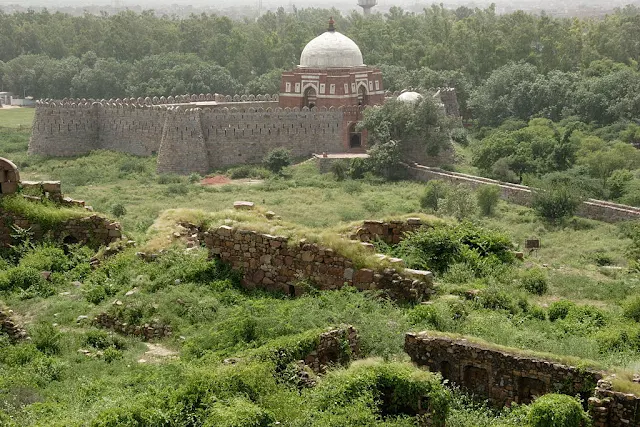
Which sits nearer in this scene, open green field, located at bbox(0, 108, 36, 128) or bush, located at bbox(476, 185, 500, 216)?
bush, located at bbox(476, 185, 500, 216)

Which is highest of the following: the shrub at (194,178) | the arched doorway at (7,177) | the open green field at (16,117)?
the arched doorway at (7,177)

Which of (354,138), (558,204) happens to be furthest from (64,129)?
(558,204)

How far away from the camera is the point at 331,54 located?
44.8m

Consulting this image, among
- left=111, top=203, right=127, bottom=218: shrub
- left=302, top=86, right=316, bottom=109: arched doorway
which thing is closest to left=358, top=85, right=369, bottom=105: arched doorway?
left=302, top=86, right=316, bottom=109: arched doorway

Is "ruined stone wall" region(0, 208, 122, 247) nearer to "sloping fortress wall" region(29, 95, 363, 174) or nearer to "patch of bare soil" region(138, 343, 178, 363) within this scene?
"patch of bare soil" region(138, 343, 178, 363)

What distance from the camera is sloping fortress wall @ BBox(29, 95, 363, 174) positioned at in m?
40.0

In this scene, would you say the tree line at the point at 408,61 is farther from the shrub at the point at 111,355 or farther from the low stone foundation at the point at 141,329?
the shrub at the point at 111,355

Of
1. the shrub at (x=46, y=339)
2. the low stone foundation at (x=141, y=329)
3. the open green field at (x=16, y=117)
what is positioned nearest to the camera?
the shrub at (x=46, y=339)

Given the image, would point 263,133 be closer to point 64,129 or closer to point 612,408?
point 64,129

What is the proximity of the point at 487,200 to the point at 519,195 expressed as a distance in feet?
7.04

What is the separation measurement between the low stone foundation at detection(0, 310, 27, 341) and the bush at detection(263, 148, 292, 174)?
27.9 metres

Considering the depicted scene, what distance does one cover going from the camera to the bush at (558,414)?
823 centimetres

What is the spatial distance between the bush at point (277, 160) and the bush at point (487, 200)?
9.47 metres

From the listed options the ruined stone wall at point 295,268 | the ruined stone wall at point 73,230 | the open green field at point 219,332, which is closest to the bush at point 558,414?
the open green field at point 219,332
